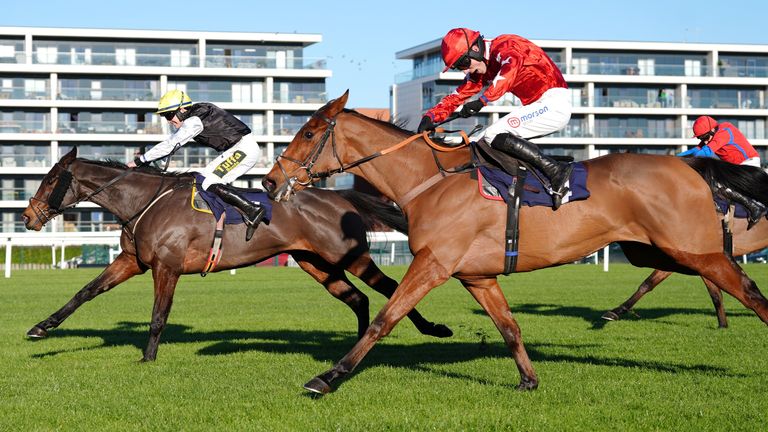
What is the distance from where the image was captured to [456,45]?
7.62m

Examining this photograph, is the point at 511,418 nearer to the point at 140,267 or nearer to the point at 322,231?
the point at 322,231

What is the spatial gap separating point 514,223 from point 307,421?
7.30 ft

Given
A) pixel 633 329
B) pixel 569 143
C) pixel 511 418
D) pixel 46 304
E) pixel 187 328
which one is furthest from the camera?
pixel 569 143

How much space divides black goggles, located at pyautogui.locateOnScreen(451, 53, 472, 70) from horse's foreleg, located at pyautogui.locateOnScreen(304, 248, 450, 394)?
151cm

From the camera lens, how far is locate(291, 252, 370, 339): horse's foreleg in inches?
411

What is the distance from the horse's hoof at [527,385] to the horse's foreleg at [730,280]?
152 centimetres

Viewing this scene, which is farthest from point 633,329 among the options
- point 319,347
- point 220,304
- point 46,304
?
point 46,304

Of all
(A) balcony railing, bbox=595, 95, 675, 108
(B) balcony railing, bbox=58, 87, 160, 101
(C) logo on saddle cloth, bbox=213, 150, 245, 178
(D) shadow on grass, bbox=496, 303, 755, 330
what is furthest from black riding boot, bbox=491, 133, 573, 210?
(A) balcony railing, bbox=595, 95, 675, 108

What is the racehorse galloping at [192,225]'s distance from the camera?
10.3m

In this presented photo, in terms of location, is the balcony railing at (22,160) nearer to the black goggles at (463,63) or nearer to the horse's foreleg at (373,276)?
the horse's foreleg at (373,276)

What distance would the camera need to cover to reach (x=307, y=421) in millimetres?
6359

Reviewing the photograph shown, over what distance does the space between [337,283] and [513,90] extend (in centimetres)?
360

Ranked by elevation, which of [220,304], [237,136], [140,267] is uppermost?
[237,136]

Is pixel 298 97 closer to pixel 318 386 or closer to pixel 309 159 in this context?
pixel 309 159
